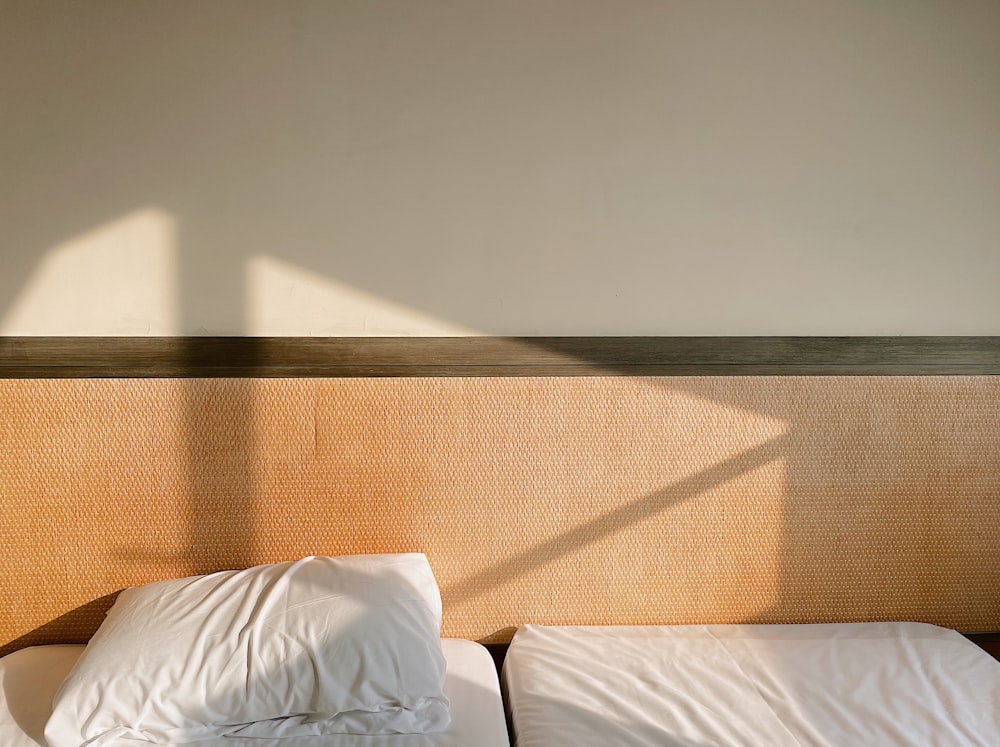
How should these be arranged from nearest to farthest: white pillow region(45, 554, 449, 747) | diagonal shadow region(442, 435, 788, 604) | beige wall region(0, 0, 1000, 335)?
white pillow region(45, 554, 449, 747), beige wall region(0, 0, 1000, 335), diagonal shadow region(442, 435, 788, 604)

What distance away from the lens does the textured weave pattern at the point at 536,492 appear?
5.91 ft

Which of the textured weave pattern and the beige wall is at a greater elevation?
the beige wall

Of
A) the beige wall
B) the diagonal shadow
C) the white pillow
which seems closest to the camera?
the white pillow

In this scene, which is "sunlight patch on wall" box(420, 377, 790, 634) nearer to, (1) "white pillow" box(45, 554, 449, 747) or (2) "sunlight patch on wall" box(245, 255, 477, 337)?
(2) "sunlight patch on wall" box(245, 255, 477, 337)

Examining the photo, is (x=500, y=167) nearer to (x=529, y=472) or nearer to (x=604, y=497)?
(x=529, y=472)

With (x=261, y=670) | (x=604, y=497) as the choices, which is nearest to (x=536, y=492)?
(x=604, y=497)

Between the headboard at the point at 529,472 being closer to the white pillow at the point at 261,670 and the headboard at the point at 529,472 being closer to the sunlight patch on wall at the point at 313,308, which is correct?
the sunlight patch on wall at the point at 313,308

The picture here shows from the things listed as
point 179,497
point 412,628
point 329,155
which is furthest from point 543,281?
point 179,497

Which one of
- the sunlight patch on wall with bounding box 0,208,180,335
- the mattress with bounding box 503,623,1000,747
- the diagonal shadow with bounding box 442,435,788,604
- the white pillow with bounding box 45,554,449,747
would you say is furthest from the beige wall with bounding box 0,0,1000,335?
the mattress with bounding box 503,623,1000,747

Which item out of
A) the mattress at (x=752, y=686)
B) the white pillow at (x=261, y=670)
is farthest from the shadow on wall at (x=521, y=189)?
the white pillow at (x=261, y=670)

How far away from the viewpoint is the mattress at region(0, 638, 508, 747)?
142 cm

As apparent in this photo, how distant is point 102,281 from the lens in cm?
179

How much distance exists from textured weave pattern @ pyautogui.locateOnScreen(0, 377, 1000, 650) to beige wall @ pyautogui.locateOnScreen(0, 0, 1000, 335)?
186mm

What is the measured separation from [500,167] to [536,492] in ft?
2.69
